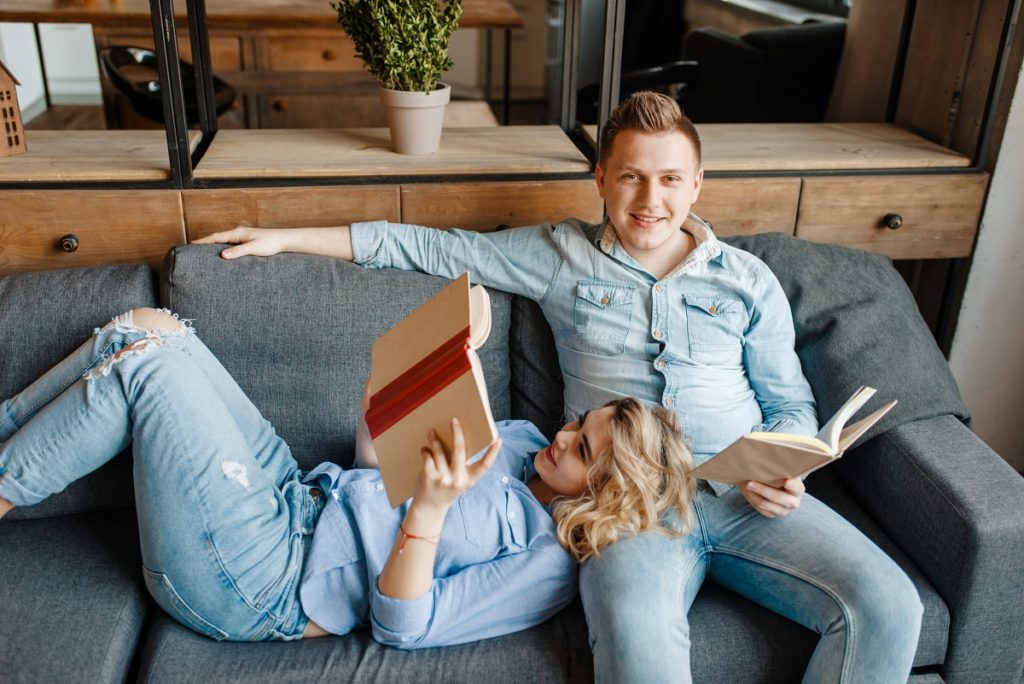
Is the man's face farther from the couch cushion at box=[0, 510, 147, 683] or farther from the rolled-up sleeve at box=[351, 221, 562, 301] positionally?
the couch cushion at box=[0, 510, 147, 683]

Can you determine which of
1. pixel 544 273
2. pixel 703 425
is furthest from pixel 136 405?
pixel 703 425

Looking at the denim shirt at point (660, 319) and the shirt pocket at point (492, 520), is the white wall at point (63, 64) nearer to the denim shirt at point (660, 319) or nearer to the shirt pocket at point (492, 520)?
the denim shirt at point (660, 319)

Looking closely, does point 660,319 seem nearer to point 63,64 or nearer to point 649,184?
point 649,184

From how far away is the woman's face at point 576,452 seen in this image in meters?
1.63

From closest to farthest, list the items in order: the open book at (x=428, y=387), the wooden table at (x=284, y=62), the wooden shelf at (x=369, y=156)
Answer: the open book at (x=428, y=387), the wooden shelf at (x=369, y=156), the wooden table at (x=284, y=62)

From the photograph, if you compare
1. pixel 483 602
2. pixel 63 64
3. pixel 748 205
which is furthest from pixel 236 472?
pixel 63 64

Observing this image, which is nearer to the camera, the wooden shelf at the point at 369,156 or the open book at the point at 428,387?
the open book at the point at 428,387

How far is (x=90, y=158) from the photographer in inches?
84.4

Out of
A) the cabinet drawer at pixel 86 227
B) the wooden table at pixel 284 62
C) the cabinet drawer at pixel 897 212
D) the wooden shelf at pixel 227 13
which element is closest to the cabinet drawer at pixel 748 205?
the cabinet drawer at pixel 897 212

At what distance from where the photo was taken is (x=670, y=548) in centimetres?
161

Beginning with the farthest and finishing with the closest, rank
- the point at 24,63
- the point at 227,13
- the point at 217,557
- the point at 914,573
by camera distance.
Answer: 1. the point at 24,63
2. the point at 227,13
3. the point at 914,573
4. the point at 217,557

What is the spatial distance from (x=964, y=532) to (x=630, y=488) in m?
0.60

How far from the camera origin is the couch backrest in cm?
193

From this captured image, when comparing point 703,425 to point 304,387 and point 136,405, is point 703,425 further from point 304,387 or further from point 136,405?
point 136,405
